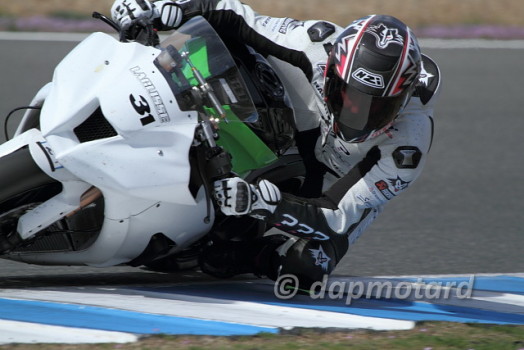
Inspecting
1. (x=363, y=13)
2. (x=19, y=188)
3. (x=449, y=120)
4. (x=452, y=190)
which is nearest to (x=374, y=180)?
(x=19, y=188)

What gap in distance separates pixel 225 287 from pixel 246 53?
3.44 feet

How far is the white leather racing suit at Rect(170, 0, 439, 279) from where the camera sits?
3.91 metres

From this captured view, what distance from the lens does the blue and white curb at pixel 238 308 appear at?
10.6 ft

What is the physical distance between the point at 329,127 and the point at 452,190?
7.51ft

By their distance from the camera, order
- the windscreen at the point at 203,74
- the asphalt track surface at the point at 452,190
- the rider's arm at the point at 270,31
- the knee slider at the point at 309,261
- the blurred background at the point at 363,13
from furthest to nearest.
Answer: the blurred background at the point at 363,13 < the asphalt track surface at the point at 452,190 < the rider's arm at the point at 270,31 < the knee slider at the point at 309,261 < the windscreen at the point at 203,74

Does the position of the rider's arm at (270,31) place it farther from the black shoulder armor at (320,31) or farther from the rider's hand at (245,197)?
the rider's hand at (245,197)

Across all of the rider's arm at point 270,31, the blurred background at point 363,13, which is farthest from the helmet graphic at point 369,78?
the blurred background at point 363,13

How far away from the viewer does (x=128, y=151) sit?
3.29m

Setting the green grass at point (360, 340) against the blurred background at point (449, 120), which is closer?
the green grass at point (360, 340)

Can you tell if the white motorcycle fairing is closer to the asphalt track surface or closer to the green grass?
the green grass

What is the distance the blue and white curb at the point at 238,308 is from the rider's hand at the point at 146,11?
1.15m

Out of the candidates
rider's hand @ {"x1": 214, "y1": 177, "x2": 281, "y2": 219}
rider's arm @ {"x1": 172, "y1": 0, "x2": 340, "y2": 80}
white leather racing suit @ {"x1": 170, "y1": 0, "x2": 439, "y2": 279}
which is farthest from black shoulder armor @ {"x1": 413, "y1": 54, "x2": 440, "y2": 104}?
rider's hand @ {"x1": 214, "y1": 177, "x2": 281, "y2": 219}

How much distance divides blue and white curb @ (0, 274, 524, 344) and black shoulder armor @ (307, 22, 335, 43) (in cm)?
113

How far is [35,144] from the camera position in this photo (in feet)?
11.1
